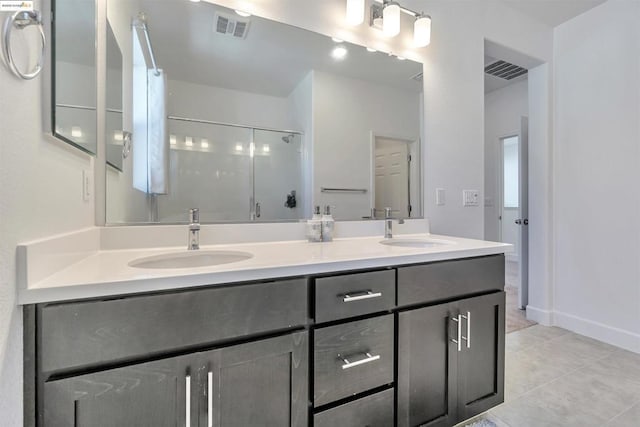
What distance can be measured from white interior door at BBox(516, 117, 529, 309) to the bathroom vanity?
5.98 feet

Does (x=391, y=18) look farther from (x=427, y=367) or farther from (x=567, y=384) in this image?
(x=567, y=384)

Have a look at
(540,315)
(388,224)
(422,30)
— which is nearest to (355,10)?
(422,30)

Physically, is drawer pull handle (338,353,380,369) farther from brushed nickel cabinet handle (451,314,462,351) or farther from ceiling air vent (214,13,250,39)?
ceiling air vent (214,13,250,39)

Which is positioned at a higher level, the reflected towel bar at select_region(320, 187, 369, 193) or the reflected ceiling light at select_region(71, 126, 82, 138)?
the reflected ceiling light at select_region(71, 126, 82, 138)

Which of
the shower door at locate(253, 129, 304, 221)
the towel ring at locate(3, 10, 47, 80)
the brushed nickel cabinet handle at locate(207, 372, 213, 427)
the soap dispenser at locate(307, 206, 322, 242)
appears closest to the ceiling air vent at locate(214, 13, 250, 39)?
the shower door at locate(253, 129, 304, 221)

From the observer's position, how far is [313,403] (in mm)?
929

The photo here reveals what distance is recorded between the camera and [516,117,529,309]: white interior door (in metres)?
2.82

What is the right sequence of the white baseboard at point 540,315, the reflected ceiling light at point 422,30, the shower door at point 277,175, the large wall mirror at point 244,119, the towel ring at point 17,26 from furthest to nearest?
the white baseboard at point 540,315 < the reflected ceiling light at point 422,30 < the shower door at point 277,175 < the large wall mirror at point 244,119 < the towel ring at point 17,26

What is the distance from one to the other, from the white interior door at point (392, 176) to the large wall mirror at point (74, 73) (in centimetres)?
140

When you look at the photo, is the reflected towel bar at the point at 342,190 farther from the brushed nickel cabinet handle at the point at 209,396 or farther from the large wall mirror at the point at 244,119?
the brushed nickel cabinet handle at the point at 209,396

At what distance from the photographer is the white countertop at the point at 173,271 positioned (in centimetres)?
66

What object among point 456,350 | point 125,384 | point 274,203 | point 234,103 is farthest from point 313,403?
point 234,103

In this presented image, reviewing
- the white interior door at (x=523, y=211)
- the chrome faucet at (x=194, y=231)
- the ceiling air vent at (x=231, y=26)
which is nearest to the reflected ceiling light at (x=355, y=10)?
the ceiling air vent at (x=231, y=26)

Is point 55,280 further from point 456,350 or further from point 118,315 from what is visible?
point 456,350
